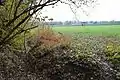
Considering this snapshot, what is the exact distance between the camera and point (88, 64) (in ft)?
40.5

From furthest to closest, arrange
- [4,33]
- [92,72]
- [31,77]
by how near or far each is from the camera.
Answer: [92,72], [31,77], [4,33]

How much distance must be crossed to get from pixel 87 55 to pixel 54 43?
201cm

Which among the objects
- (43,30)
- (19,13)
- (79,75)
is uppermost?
(19,13)

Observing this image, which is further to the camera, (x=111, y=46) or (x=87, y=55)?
(x=111, y=46)

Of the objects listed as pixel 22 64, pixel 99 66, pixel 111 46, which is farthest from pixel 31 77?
pixel 111 46

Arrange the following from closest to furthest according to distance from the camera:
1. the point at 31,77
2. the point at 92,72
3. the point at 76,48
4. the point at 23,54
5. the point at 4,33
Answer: the point at 4,33 → the point at 31,77 → the point at 92,72 → the point at 23,54 → the point at 76,48

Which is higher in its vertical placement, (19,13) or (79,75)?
(19,13)

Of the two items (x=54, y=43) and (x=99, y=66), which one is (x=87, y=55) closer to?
(x=99, y=66)

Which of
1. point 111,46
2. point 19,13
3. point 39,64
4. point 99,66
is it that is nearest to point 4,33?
point 19,13

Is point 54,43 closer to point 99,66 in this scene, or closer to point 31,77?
point 99,66

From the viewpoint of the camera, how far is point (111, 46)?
1540 centimetres

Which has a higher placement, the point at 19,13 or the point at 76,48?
the point at 19,13

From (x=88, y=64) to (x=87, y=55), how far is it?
865mm

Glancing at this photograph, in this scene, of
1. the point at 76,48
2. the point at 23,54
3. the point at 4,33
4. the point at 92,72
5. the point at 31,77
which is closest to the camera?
the point at 4,33
